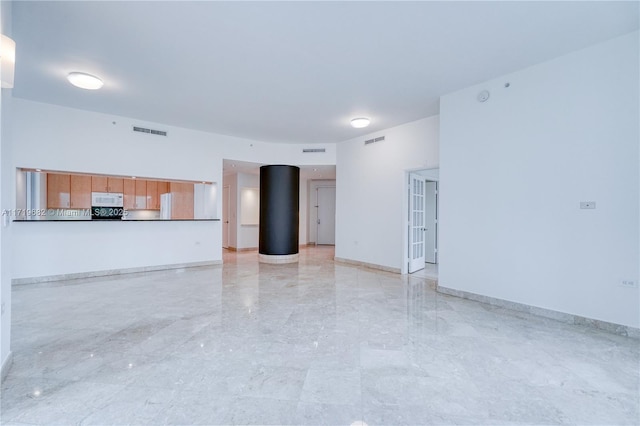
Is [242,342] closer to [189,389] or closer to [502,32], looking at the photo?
[189,389]

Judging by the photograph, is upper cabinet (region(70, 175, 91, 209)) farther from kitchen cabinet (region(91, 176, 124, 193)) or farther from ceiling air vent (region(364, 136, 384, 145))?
ceiling air vent (region(364, 136, 384, 145))

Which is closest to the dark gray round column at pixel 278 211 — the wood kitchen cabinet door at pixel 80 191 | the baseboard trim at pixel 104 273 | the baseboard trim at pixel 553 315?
the baseboard trim at pixel 104 273

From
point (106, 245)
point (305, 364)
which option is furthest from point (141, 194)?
point (305, 364)

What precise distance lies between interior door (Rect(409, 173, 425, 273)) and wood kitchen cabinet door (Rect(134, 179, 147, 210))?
603 centimetres

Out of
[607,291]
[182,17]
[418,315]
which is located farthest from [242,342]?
[607,291]

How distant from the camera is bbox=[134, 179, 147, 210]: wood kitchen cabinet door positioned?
6746 mm

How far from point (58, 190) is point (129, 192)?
47.1 inches

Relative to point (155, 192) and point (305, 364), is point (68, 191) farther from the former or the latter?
point (305, 364)

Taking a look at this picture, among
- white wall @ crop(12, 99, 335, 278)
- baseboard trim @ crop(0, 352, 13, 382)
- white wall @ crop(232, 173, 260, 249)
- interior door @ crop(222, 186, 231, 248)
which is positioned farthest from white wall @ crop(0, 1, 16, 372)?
interior door @ crop(222, 186, 231, 248)

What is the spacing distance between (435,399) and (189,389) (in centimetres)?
176

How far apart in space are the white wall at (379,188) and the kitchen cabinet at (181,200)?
12.3 feet

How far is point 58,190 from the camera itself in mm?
5852

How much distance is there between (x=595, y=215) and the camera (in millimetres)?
3389

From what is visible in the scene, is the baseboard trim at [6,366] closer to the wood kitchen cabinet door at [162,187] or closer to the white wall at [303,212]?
the wood kitchen cabinet door at [162,187]
